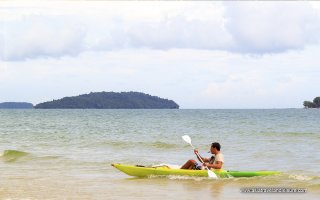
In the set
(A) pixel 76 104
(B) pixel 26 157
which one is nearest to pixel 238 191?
(B) pixel 26 157

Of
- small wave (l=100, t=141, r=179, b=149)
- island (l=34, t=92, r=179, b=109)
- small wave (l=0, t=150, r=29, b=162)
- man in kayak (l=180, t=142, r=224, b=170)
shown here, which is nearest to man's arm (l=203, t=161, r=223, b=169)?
man in kayak (l=180, t=142, r=224, b=170)

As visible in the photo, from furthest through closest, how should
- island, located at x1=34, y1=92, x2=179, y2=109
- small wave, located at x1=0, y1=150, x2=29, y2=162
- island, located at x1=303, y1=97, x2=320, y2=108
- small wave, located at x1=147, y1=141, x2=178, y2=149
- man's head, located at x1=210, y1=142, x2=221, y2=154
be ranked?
1. island, located at x1=34, y1=92, x2=179, y2=109
2. island, located at x1=303, y1=97, x2=320, y2=108
3. small wave, located at x1=147, y1=141, x2=178, y2=149
4. small wave, located at x1=0, y1=150, x2=29, y2=162
5. man's head, located at x1=210, y1=142, x2=221, y2=154

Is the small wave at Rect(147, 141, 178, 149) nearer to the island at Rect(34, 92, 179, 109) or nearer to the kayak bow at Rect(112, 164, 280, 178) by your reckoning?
the kayak bow at Rect(112, 164, 280, 178)

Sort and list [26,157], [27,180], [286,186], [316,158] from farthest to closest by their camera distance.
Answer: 1. [26,157]
2. [316,158]
3. [27,180]
4. [286,186]

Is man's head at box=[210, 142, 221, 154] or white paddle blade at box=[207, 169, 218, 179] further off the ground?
man's head at box=[210, 142, 221, 154]

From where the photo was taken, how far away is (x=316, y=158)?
19.8 meters

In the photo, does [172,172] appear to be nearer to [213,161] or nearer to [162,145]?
[213,161]

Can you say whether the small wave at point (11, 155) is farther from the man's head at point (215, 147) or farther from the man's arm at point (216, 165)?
the man's head at point (215, 147)

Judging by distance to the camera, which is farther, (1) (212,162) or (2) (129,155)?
(2) (129,155)

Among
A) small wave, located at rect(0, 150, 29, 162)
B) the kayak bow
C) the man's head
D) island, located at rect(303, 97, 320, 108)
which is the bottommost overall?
small wave, located at rect(0, 150, 29, 162)

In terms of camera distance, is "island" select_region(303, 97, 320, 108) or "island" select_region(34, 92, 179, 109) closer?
"island" select_region(303, 97, 320, 108)

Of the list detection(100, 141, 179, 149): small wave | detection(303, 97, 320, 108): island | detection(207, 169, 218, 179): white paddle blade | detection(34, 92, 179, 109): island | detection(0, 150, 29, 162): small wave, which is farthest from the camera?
detection(34, 92, 179, 109): island

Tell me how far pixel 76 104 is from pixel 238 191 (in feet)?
593

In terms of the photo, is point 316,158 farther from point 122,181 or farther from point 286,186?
point 122,181
